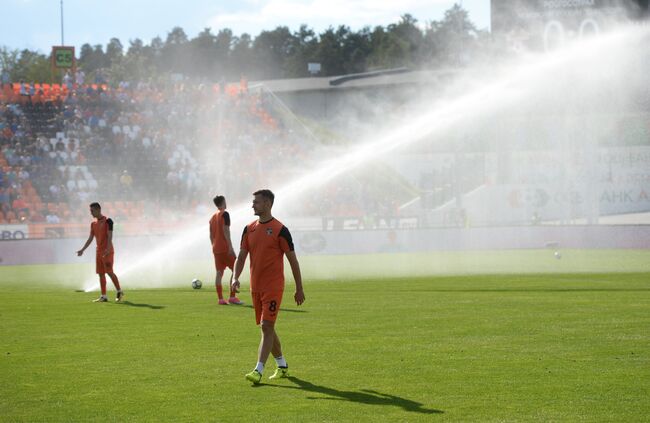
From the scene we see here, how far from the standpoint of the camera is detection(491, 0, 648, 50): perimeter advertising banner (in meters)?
42.6

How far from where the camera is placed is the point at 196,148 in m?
54.2

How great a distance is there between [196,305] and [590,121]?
127ft

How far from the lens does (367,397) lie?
31.9 ft

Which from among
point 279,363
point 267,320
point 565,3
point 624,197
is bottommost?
point 279,363

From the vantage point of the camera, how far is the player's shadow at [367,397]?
9.11m

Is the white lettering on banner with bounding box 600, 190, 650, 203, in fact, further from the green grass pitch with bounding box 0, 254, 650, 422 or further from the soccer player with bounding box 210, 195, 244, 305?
the soccer player with bounding box 210, 195, 244, 305

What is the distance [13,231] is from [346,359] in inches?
1195

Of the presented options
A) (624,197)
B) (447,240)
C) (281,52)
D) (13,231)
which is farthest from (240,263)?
(281,52)

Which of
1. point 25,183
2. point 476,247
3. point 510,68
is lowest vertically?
point 476,247

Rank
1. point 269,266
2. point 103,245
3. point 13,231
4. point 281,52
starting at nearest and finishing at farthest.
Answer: point 269,266 < point 103,245 < point 13,231 < point 281,52

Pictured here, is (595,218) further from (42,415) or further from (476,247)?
(42,415)

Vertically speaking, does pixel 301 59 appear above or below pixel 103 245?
above

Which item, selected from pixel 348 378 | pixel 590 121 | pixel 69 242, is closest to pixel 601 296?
pixel 348 378

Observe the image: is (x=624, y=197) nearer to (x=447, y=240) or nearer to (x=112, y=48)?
(x=447, y=240)
